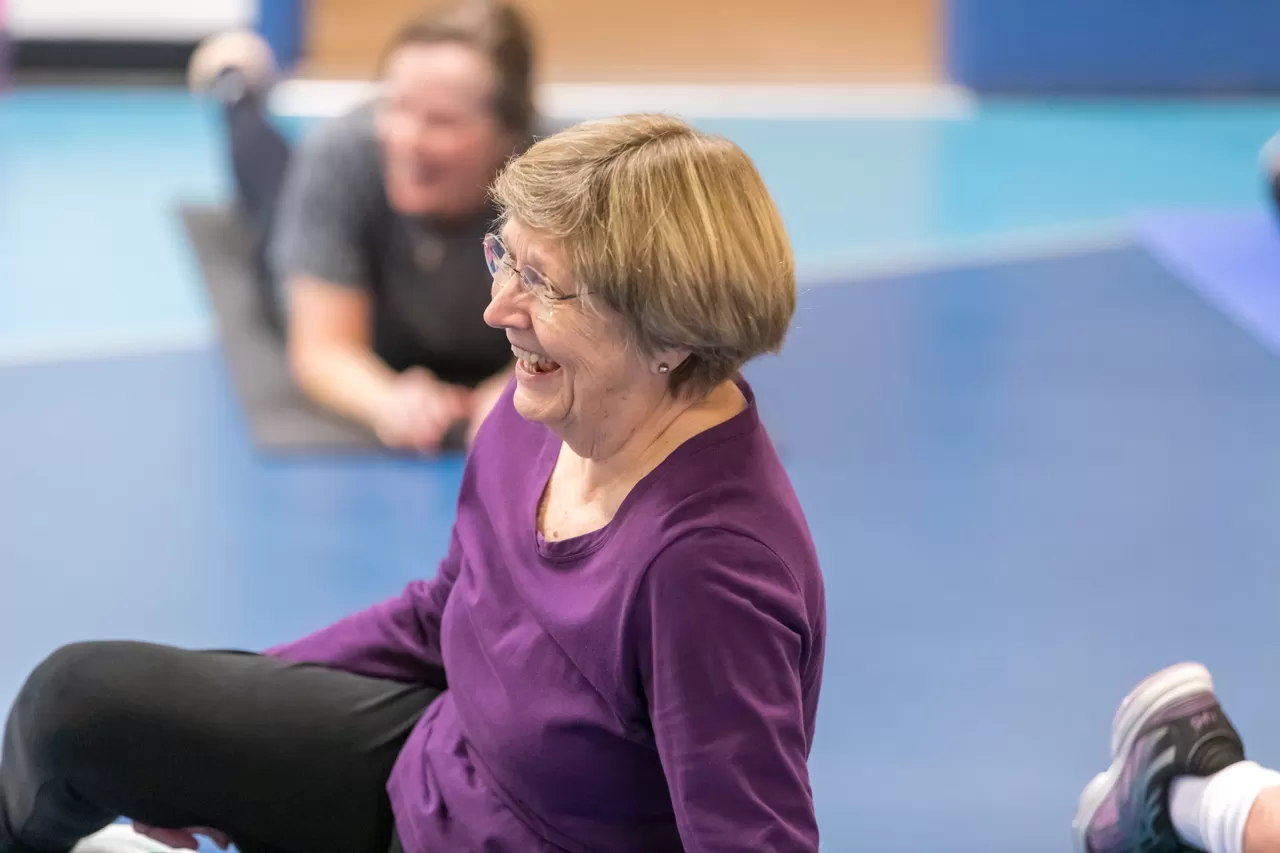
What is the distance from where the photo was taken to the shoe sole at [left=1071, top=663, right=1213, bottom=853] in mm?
2236

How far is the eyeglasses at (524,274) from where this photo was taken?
5.26 ft

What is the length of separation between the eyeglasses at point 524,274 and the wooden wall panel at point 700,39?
18.0ft

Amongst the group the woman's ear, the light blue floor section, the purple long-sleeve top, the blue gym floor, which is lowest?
the blue gym floor

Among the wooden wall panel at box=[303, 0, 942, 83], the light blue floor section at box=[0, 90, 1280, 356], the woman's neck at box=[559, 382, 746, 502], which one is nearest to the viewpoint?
the woman's neck at box=[559, 382, 746, 502]

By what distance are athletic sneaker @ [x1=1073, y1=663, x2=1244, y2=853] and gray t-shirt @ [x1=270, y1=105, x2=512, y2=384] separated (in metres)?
1.78

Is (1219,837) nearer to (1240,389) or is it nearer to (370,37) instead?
(1240,389)

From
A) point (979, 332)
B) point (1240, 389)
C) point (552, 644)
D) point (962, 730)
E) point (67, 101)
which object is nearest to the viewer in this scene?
point (552, 644)

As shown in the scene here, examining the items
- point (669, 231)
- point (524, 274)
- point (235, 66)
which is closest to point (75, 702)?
point (524, 274)

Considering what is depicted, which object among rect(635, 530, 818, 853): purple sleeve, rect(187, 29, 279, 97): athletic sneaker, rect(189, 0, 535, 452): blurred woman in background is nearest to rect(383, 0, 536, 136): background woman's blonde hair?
rect(189, 0, 535, 452): blurred woman in background

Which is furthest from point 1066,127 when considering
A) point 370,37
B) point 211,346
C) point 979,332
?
point 211,346

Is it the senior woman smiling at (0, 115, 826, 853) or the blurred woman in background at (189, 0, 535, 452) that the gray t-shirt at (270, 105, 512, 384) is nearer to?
the blurred woman in background at (189, 0, 535, 452)

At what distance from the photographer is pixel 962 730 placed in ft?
8.90

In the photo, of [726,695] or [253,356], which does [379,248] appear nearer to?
[253,356]

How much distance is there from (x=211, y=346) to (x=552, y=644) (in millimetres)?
2753
